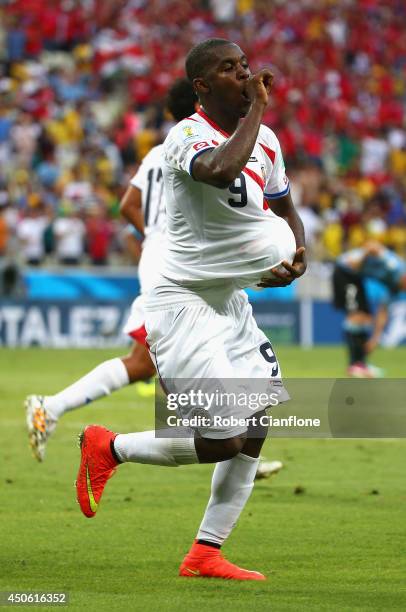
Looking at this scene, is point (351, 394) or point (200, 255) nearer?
point (200, 255)

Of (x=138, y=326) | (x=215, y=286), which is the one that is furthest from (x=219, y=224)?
(x=138, y=326)

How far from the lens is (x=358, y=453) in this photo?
10648mm

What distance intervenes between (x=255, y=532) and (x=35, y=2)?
78.4 feet

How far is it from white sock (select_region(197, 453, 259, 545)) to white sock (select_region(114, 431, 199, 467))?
221mm

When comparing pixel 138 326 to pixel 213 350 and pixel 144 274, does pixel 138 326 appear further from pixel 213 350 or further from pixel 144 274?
pixel 213 350

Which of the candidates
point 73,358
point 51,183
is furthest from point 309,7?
point 73,358

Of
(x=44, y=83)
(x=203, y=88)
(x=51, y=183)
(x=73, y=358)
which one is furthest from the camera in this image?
(x=44, y=83)

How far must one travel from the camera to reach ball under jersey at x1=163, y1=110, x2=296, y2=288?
218 inches

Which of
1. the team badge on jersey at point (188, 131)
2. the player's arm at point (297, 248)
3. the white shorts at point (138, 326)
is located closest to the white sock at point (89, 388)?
the white shorts at point (138, 326)

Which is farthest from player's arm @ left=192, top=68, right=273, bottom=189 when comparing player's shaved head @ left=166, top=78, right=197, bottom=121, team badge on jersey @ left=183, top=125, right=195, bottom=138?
player's shaved head @ left=166, top=78, right=197, bottom=121

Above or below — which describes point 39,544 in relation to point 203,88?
below

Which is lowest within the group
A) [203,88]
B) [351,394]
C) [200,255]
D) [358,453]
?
[358,453]

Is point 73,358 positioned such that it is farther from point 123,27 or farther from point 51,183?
point 123,27

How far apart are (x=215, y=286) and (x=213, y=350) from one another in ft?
1.03
